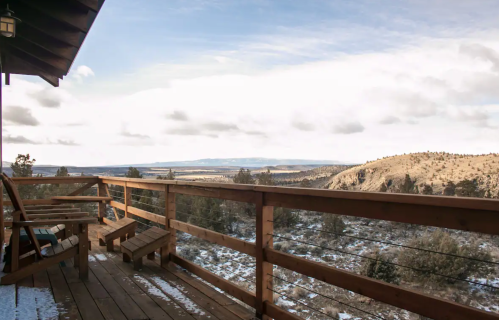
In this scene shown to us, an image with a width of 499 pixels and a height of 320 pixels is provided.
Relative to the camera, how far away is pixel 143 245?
4.05 metres

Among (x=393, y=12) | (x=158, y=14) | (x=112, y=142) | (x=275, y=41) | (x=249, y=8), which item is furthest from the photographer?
(x=112, y=142)

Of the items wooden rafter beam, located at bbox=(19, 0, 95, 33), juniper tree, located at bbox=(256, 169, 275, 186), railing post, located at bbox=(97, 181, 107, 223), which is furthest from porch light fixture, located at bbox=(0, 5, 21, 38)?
juniper tree, located at bbox=(256, 169, 275, 186)

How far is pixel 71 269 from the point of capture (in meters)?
4.08

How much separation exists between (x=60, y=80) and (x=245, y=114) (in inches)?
906

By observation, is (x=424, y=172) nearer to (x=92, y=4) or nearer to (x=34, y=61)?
(x=34, y=61)

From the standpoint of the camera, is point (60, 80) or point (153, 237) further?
point (60, 80)

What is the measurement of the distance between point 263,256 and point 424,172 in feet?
90.0

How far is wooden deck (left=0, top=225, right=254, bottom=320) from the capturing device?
283 cm

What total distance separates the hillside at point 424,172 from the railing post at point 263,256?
1890 centimetres

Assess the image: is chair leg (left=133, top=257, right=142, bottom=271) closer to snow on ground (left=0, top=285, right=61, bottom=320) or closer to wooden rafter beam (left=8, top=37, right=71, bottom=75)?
snow on ground (left=0, top=285, right=61, bottom=320)

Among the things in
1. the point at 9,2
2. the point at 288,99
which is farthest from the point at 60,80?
the point at 288,99

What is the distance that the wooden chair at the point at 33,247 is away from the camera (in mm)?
3266

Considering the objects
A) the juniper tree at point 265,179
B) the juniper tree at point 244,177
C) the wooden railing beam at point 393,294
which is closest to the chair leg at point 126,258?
the wooden railing beam at point 393,294

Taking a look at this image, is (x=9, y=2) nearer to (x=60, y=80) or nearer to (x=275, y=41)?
(x=60, y=80)
